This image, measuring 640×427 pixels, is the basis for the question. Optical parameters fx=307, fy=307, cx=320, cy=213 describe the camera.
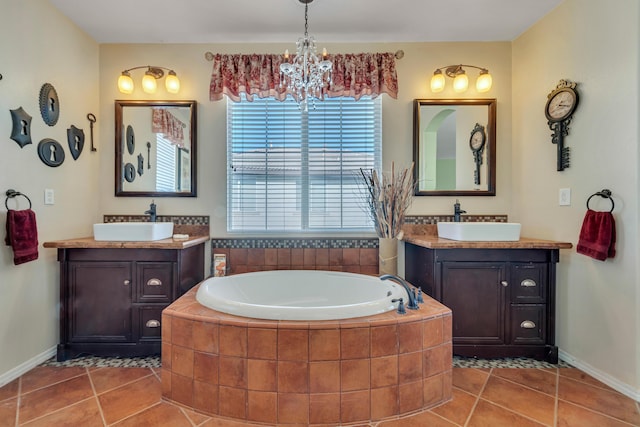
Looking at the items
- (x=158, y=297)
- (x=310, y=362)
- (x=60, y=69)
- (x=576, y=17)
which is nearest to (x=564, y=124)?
(x=576, y=17)

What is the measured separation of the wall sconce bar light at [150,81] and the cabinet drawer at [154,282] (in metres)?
1.42

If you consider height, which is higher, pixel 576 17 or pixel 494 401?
pixel 576 17

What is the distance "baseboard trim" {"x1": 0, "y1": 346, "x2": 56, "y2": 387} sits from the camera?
1827 millimetres

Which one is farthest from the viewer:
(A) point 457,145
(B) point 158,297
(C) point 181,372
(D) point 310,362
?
(A) point 457,145

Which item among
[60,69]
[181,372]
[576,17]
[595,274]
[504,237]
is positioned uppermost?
[576,17]

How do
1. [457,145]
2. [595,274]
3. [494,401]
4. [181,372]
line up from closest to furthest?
1. [181,372]
2. [494,401]
3. [595,274]
4. [457,145]

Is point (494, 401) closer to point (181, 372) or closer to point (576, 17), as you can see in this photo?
point (181, 372)

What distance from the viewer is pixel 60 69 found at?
86.8 inches

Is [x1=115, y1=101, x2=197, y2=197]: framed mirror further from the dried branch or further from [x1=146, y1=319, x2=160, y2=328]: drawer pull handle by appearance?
the dried branch

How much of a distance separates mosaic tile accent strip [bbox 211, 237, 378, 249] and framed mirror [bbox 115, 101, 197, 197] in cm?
51

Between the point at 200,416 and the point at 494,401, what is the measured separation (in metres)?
1.54

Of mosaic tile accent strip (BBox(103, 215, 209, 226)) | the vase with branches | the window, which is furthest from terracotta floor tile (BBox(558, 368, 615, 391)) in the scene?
mosaic tile accent strip (BBox(103, 215, 209, 226))

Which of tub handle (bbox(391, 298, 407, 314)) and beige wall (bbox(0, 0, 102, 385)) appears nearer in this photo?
tub handle (bbox(391, 298, 407, 314))

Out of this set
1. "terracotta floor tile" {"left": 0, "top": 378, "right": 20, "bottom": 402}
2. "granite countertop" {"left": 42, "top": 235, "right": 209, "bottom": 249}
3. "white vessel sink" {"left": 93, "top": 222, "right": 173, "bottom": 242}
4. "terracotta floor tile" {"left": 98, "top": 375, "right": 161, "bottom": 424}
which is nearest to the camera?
"terracotta floor tile" {"left": 98, "top": 375, "right": 161, "bottom": 424}
